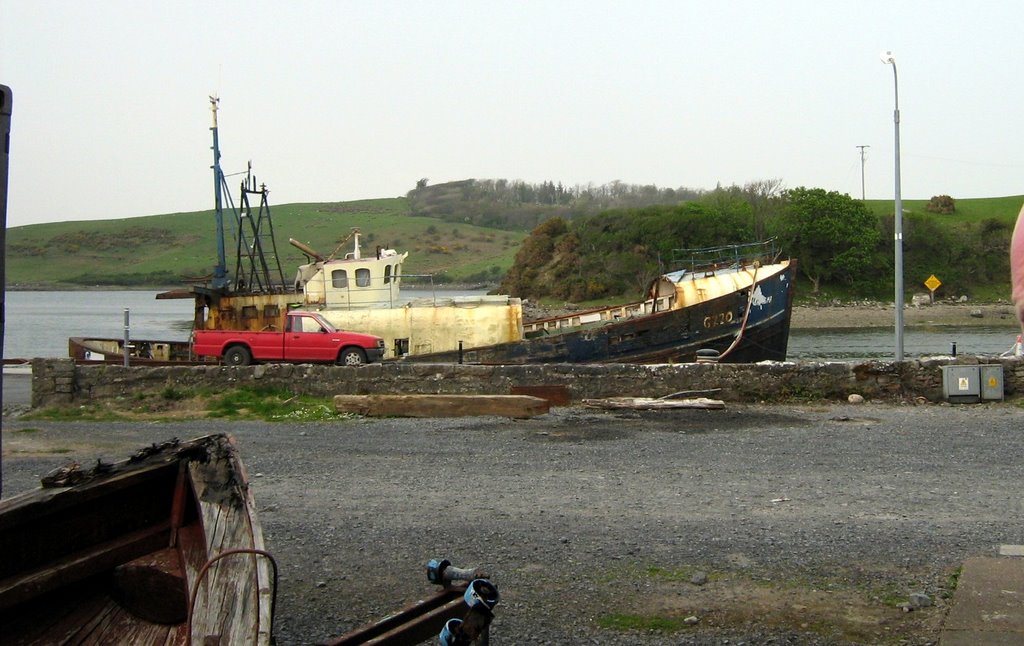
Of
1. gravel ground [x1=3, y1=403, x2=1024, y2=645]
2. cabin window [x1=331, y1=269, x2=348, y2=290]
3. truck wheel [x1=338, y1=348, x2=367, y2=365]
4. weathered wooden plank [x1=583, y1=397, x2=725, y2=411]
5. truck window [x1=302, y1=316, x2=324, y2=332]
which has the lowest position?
gravel ground [x1=3, y1=403, x2=1024, y2=645]

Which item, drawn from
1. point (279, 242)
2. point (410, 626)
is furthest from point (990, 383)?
point (279, 242)

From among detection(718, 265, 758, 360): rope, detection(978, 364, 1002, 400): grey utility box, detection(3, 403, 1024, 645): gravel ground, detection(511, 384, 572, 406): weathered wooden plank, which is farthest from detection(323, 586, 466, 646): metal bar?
detection(718, 265, 758, 360): rope

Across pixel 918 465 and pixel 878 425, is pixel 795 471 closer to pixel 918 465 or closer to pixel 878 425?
pixel 918 465

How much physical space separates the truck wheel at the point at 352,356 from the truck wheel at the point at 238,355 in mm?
2048

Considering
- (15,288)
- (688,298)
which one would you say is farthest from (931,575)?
(15,288)

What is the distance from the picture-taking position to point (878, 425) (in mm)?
12250

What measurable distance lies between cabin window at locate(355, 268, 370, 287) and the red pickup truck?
4.29 metres

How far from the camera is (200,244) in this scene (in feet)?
417

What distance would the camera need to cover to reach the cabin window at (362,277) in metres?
26.1

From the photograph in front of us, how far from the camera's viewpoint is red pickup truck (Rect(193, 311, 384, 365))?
21.7 meters

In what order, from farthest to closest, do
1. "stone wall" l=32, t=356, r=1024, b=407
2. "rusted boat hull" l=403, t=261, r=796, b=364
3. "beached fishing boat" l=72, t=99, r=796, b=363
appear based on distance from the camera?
"beached fishing boat" l=72, t=99, r=796, b=363, "rusted boat hull" l=403, t=261, r=796, b=364, "stone wall" l=32, t=356, r=1024, b=407

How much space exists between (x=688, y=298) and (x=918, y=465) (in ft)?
60.6

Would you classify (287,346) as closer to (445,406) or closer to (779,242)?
(445,406)

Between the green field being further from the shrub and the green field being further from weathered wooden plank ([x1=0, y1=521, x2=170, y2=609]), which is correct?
weathered wooden plank ([x1=0, y1=521, x2=170, y2=609])
